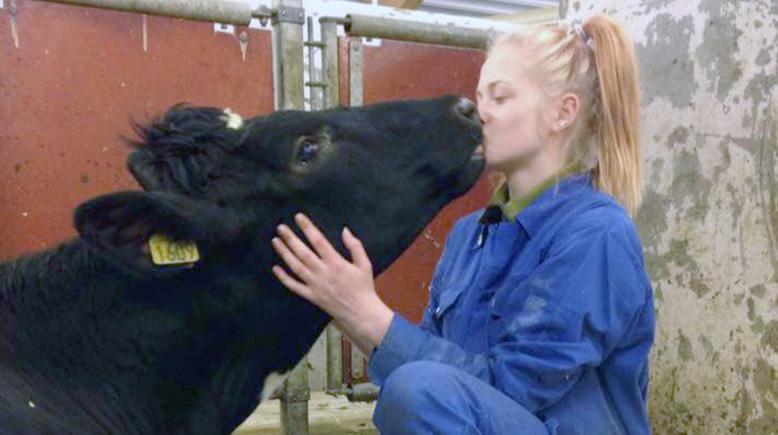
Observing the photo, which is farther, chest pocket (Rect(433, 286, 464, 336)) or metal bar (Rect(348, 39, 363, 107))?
metal bar (Rect(348, 39, 363, 107))

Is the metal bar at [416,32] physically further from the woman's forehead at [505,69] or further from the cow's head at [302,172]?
the cow's head at [302,172]

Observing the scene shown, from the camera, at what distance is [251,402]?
2.18m

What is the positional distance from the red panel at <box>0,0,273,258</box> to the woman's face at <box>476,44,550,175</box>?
158 centimetres

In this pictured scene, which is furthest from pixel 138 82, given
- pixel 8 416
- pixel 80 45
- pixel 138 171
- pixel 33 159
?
pixel 8 416

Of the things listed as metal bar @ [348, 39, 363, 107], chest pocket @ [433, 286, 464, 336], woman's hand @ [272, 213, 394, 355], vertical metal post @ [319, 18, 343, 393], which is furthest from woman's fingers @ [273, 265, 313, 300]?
metal bar @ [348, 39, 363, 107]

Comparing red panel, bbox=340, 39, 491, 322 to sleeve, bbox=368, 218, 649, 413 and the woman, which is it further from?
sleeve, bbox=368, 218, 649, 413

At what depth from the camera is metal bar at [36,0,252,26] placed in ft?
11.6

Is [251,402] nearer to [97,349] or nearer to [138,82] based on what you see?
[97,349]

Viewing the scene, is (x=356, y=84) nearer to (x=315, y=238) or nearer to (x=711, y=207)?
(x=711, y=207)

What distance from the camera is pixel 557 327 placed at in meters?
2.08

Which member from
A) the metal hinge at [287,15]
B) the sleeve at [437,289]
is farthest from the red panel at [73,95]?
the sleeve at [437,289]

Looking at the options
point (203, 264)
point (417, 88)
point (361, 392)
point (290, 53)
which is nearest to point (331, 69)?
point (290, 53)

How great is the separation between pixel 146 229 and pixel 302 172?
1.22ft

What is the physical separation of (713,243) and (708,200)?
151 millimetres
